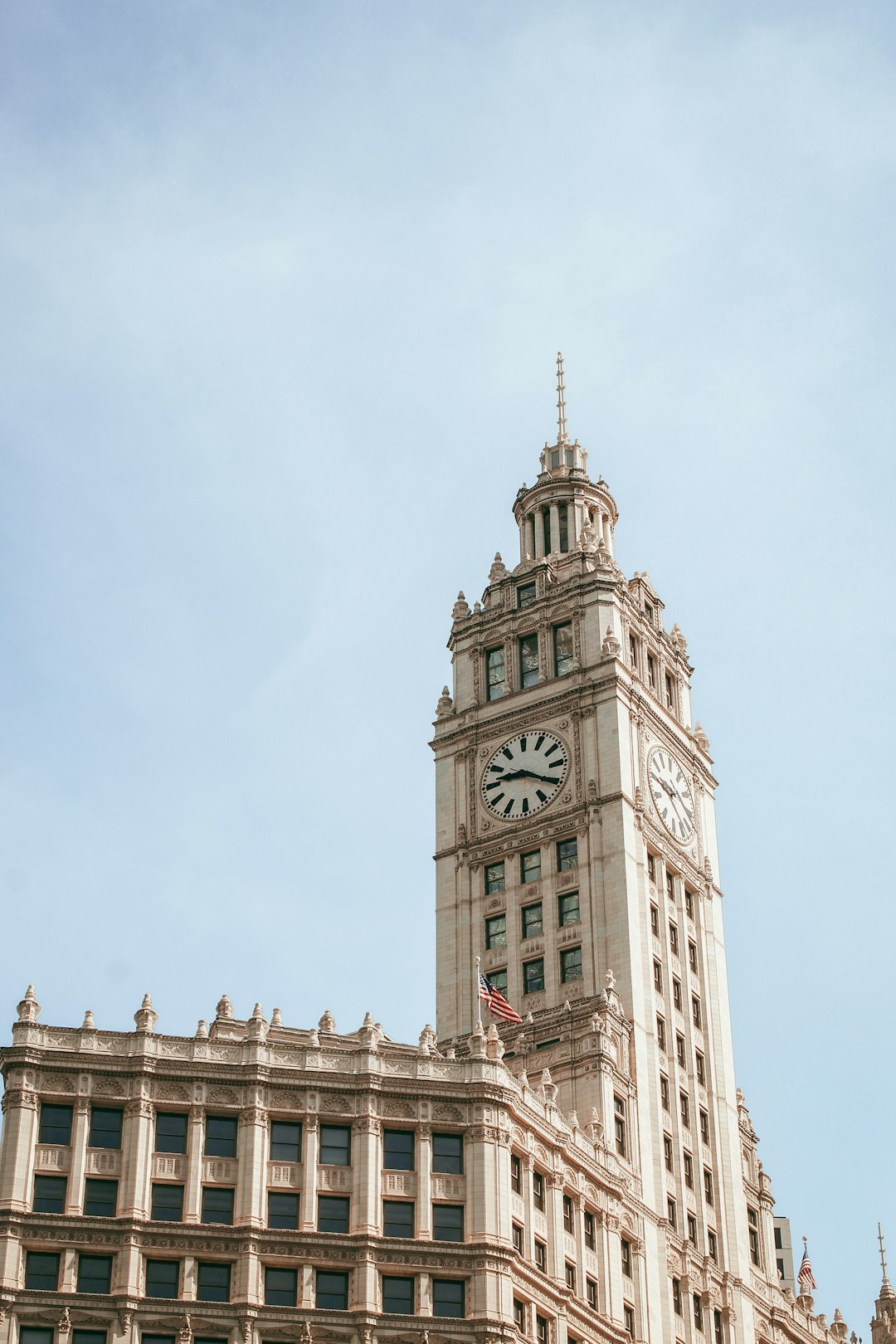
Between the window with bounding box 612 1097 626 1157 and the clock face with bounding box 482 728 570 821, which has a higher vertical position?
the clock face with bounding box 482 728 570 821

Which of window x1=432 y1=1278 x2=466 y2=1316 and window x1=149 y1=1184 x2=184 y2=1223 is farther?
window x1=432 y1=1278 x2=466 y2=1316

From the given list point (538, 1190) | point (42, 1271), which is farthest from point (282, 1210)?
point (538, 1190)

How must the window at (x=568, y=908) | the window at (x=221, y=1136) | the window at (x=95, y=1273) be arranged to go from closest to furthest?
the window at (x=95, y=1273), the window at (x=221, y=1136), the window at (x=568, y=908)

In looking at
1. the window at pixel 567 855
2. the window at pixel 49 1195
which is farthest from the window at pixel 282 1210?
the window at pixel 567 855

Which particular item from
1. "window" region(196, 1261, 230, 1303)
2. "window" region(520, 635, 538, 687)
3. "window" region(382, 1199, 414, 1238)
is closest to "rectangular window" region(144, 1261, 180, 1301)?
"window" region(196, 1261, 230, 1303)

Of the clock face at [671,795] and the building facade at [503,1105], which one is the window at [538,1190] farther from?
the clock face at [671,795]

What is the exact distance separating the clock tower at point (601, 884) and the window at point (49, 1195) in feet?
81.9

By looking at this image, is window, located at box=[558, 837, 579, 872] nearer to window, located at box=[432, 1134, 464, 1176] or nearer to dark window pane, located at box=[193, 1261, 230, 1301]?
window, located at box=[432, 1134, 464, 1176]

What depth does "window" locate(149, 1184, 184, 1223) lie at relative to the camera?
352 feet

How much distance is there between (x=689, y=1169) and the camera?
13675 centimetres

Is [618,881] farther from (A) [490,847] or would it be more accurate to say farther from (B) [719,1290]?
(B) [719,1290]

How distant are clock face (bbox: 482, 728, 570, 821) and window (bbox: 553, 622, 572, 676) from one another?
474 centimetres

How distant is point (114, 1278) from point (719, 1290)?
4186 centimetres

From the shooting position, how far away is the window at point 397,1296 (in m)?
107
